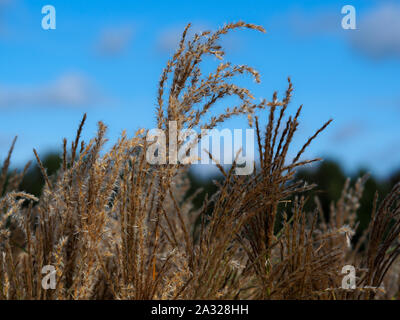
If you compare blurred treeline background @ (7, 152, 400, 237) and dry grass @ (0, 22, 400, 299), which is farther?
blurred treeline background @ (7, 152, 400, 237)

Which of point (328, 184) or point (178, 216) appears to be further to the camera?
point (328, 184)

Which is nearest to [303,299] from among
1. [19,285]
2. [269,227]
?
[269,227]

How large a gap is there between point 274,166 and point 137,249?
2.28 ft

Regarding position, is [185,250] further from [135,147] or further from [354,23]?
[354,23]

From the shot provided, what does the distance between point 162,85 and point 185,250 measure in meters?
0.72

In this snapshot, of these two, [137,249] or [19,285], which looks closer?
[137,249]

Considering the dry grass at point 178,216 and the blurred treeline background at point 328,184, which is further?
the blurred treeline background at point 328,184

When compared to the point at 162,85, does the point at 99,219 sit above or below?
below
